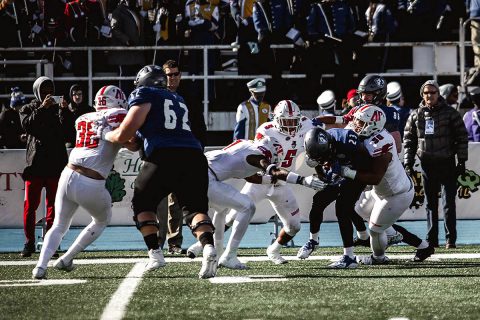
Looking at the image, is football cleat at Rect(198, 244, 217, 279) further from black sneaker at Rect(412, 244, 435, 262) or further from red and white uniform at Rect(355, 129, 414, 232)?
black sneaker at Rect(412, 244, 435, 262)

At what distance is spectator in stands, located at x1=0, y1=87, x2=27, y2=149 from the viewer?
14.0 metres

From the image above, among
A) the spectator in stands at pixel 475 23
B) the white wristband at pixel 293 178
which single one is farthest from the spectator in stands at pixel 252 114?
the white wristband at pixel 293 178

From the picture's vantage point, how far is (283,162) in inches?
407

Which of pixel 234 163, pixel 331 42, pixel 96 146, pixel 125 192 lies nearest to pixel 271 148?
pixel 234 163

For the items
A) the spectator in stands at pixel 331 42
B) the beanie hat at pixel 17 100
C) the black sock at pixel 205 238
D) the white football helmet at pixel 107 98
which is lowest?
the black sock at pixel 205 238

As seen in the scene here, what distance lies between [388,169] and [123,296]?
309 cm

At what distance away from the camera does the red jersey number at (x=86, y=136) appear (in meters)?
8.98

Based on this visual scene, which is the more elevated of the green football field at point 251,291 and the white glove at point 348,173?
the white glove at point 348,173

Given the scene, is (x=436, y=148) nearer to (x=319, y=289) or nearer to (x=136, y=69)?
(x=319, y=289)

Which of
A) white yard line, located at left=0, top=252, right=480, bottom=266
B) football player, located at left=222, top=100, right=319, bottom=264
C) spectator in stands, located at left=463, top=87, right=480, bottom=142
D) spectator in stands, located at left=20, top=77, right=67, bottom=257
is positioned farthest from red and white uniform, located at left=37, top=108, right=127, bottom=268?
spectator in stands, located at left=463, top=87, right=480, bottom=142

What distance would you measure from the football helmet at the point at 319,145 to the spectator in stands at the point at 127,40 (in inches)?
278

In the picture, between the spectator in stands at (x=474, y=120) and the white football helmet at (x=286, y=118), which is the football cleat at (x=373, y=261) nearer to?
the white football helmet at (x=286, y=118)

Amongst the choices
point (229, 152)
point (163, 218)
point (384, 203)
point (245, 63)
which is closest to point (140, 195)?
point (229, 152)

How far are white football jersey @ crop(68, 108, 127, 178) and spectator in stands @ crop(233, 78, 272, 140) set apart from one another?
4.06 m
